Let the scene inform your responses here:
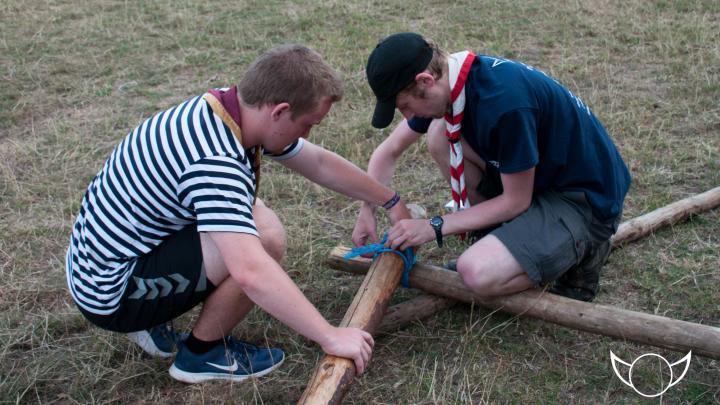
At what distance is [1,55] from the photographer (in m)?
7.59

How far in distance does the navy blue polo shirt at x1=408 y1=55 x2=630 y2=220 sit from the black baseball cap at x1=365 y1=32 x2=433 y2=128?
26 centimetres

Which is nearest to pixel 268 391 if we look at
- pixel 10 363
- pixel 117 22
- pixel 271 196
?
pixel 10 363

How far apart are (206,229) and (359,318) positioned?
0.82 metres

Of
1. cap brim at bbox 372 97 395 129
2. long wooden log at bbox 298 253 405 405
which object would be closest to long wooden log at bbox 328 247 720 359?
long wooden log at bbox 298 253 405 405

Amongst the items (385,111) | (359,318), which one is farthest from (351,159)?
(359,318)

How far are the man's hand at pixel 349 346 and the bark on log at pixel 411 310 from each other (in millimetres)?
616

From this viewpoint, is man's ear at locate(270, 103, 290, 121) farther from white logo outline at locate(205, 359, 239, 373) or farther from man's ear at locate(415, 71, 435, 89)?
white logo outline at locate(205, 359, 239, 373)

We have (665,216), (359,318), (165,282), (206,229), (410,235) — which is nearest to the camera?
(206,229)

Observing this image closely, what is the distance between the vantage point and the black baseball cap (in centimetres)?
319

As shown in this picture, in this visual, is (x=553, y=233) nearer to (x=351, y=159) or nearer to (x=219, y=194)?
(x=219, y=194)

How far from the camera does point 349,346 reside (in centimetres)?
A: 286

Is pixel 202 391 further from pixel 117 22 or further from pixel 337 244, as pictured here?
pixel 117 22

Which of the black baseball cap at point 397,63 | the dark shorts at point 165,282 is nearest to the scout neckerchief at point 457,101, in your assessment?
the black baseball cap at point 397,63

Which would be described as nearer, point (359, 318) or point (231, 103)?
point (231, 103)
